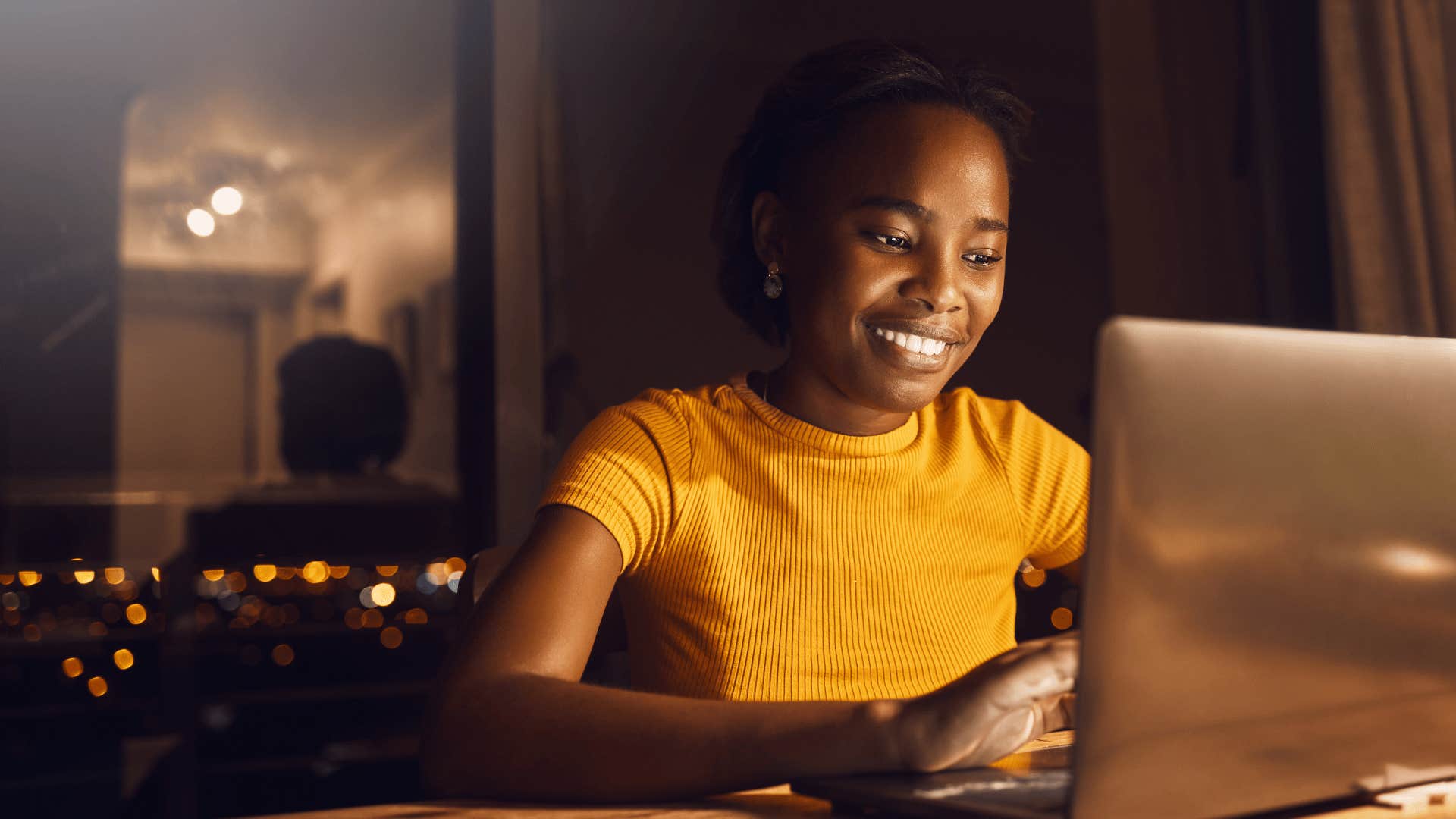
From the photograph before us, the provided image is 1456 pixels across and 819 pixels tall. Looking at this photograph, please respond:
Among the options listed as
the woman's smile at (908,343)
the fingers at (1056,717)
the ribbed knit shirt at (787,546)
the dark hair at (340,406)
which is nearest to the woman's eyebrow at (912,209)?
the woman's smile at (908,343)

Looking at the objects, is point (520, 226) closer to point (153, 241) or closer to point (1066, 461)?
point (153, 241)

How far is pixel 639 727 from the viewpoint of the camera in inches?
32.1

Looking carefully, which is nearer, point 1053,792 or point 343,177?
point 1053,792

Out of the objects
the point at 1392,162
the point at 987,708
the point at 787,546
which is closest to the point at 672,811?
the point at 987,708

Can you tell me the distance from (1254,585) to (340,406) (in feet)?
7.04

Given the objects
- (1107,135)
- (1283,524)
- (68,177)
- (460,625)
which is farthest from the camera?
(1107,135)

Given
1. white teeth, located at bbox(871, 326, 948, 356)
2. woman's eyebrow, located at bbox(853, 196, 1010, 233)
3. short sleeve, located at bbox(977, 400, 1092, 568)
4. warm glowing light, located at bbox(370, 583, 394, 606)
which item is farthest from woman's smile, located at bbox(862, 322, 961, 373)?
warm glowing light, located at bbox(370, 583, 394, 606)

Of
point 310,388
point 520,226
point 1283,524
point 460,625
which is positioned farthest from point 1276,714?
point 310,388

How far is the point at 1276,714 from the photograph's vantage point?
66 centimetres

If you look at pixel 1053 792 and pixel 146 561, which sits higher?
pixel 146 561

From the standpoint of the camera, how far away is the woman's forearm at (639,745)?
2.51ft

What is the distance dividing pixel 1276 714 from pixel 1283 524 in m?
0.11

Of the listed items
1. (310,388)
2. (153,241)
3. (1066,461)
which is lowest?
(1066,461)

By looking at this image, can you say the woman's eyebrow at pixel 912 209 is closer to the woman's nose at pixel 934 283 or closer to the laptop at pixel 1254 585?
the woman's nose at pixel 934 283
